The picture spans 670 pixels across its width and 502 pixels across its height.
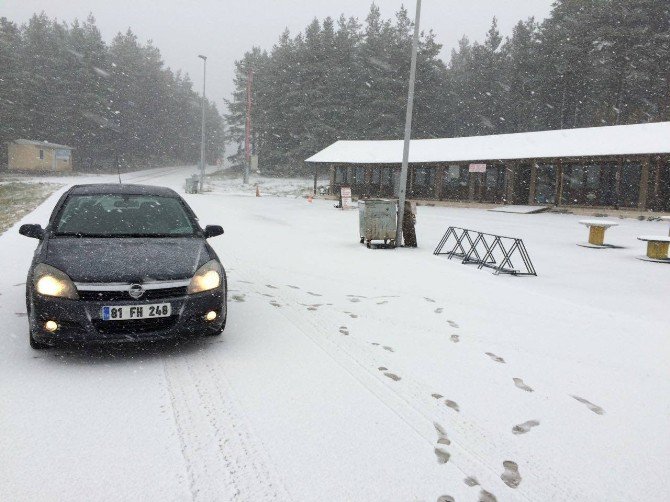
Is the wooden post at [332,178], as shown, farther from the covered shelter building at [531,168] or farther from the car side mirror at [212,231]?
the car side mirror at [212,231]

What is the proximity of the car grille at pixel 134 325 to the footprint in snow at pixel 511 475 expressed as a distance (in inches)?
113

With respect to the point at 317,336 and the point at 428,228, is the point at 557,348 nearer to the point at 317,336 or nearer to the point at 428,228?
the point at 317,336

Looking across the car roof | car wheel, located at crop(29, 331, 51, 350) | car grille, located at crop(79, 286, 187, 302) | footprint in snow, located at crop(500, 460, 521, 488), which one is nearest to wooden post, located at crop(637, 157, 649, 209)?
the car roof

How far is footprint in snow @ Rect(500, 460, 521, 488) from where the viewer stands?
2826mm

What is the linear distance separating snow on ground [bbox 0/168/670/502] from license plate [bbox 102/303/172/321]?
19.3 inches

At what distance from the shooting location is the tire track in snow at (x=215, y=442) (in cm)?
268

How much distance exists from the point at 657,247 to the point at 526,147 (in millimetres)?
19115

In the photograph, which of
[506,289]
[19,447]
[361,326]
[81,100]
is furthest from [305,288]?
[81,100]

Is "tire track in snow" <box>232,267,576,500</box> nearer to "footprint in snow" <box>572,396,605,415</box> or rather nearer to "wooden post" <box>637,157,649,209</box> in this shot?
"footprint in snow" <box>572,396,605,415</box>

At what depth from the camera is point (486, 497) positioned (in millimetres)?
2688

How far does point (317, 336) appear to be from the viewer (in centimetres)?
536

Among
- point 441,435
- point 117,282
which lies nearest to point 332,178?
point 117,282

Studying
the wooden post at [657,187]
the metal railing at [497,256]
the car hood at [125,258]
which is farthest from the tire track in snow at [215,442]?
the wooden post at [657,187]

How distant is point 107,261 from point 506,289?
6377 millimetres
